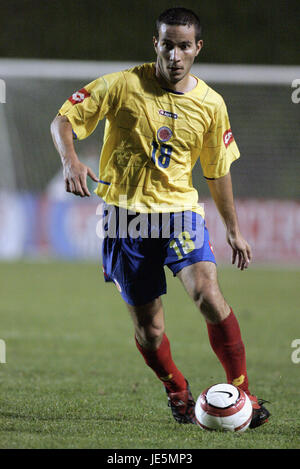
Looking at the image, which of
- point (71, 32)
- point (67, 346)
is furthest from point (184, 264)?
point (71, 32)

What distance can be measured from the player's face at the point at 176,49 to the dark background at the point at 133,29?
64.4 ft

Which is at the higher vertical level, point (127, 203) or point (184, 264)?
point (127, 203)

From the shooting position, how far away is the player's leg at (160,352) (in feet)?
14.5

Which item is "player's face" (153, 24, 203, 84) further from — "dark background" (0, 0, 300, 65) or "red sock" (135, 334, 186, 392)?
"dark background" (0, 0, 300, 65)

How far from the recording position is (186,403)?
4.52 m

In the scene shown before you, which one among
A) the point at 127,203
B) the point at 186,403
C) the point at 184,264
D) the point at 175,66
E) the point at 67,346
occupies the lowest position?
the point at 67,346

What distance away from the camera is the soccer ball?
4047 millimetres

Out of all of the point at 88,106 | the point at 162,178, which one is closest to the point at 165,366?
the point at 162,178

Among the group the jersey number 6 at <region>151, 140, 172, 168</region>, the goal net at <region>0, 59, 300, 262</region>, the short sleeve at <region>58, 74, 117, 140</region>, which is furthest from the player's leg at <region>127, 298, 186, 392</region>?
the goal net at <region>0, 59, 300, 262</region>

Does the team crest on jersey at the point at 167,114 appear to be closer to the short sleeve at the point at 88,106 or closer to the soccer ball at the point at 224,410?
the short sleeve at the point at 88,106

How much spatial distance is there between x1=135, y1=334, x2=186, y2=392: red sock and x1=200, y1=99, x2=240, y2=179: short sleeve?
1.05 m

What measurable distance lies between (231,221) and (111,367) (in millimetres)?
2503

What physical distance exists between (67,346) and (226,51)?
58.3 ft

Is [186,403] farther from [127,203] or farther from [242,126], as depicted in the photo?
[242,126]
